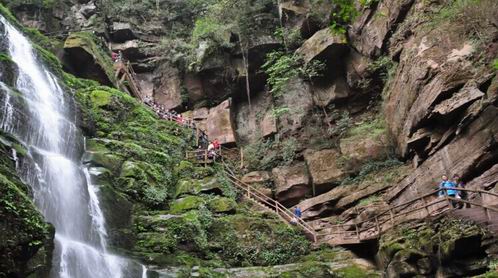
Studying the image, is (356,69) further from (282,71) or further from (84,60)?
(84,60)

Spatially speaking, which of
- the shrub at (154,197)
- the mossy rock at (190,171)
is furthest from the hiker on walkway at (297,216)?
the shrub at (154,197)

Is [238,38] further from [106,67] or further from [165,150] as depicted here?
[165,150]

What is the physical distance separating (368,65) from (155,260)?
13576mm

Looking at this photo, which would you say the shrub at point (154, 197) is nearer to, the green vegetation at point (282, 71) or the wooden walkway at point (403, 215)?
the wooden walkway at point (403, 215)

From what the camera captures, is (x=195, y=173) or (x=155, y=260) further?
(x=195, y=173)

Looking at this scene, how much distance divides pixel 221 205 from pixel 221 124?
1059cm

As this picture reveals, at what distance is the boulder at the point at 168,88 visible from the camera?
2903 centimetres

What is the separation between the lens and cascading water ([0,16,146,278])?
432 inches

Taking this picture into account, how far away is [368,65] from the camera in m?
20.5

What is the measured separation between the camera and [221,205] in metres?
15.8

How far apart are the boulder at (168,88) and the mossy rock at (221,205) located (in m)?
14.0

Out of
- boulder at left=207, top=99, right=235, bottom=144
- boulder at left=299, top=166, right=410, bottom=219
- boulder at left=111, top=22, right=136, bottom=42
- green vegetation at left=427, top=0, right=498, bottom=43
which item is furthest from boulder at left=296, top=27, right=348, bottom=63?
boulder at left=111, top=22, right=136, bottom=42

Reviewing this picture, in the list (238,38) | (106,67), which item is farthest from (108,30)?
(238,38)

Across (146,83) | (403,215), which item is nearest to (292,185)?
(403,215)
